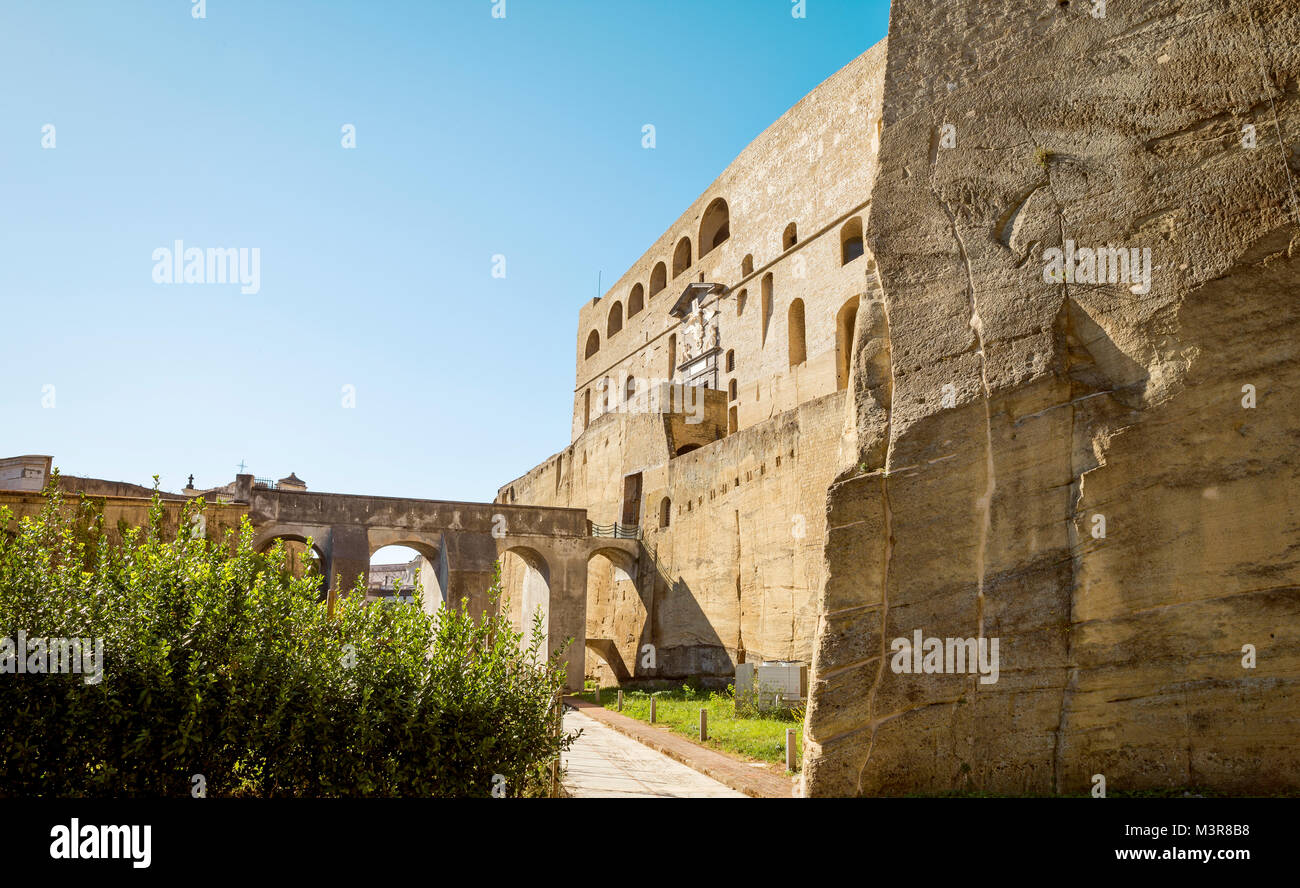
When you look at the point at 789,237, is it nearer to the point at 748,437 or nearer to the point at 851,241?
the point at 851,241

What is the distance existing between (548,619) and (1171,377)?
2100 cm

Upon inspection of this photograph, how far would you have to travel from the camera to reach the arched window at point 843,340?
83.8ft

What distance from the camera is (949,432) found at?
290 inches

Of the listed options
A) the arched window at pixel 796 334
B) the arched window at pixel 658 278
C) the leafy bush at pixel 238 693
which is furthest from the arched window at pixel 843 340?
the leafy bush at pixel 238 693

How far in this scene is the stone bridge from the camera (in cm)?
2400

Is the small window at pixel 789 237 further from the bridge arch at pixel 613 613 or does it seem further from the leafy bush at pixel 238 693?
the leafy bush at pixel 238 693

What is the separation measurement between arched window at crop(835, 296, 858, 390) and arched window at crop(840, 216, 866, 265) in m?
1.38

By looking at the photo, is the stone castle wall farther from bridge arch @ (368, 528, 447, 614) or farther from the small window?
bridge arch @ (368, 528, 447, 614)

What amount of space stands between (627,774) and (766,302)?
871 inches

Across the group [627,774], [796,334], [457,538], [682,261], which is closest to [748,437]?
[796,334]

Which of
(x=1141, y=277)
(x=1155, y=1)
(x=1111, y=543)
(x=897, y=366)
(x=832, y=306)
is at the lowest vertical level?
(x=1111, y=543)

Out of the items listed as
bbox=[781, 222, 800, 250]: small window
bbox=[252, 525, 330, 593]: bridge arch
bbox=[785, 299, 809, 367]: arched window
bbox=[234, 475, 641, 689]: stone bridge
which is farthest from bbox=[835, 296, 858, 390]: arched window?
bbox=[252, 525, 330, 593]: bridge arch
